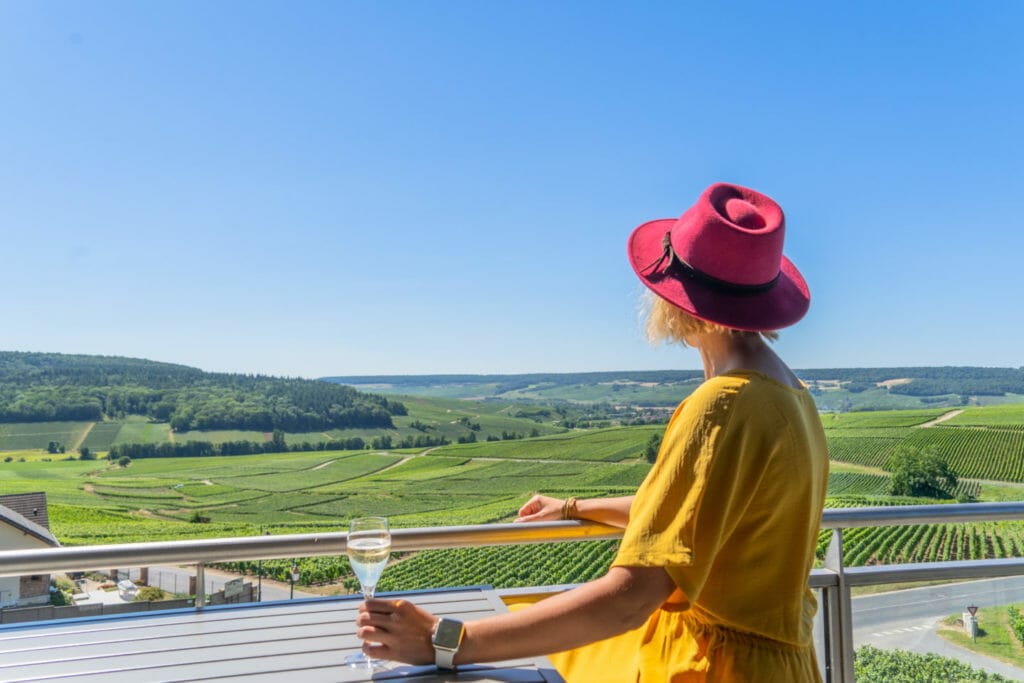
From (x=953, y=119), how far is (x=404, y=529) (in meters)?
27.1

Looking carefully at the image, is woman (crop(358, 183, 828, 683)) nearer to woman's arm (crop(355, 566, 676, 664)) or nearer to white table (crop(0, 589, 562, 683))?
woman's arm (crop(355, 566, 676, 664))

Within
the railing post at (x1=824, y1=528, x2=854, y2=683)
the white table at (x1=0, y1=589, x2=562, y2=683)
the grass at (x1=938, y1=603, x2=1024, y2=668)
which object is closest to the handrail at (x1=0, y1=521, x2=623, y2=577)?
the white table at (x1=0, y1=589, x2=562, y2=683)

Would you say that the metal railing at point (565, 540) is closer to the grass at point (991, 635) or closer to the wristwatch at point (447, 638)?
the grass at point (991, 635)

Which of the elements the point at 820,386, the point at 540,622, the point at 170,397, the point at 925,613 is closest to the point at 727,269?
the point at 540,622

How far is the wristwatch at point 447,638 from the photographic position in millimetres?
947

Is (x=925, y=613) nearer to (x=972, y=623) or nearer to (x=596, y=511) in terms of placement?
(x=972, y=623)

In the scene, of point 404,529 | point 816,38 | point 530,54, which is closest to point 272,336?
point 530,54

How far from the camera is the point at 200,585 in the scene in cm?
138

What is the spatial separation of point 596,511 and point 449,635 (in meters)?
0.60

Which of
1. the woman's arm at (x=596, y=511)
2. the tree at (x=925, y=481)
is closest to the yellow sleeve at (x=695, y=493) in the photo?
the woman's arm at (x=596, y=511)

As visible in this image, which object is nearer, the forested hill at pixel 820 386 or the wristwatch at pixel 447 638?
the wristwatch at pixel 447 638

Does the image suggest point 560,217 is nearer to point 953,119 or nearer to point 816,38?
point 953,119

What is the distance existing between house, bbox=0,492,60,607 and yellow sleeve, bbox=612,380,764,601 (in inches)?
46.4

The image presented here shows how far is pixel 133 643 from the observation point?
1.20 m
